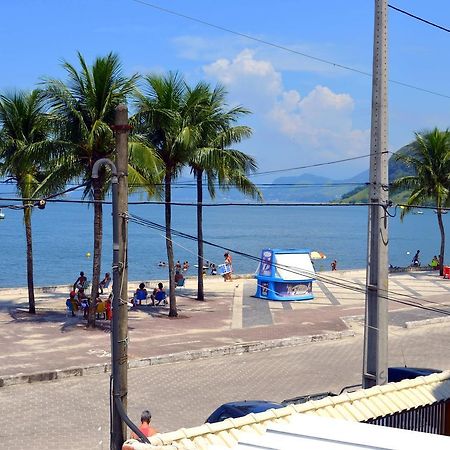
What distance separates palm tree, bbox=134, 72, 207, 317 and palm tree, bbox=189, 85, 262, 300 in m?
0.57

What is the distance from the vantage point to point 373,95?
13219 millimetres

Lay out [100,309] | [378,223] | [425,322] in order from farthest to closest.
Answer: [425,322] → [100,309] → [378,223]

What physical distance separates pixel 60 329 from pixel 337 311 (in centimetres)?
1058

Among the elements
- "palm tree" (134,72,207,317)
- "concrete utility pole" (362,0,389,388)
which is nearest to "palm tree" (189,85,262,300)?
"palm tree" (134,72,207,317)

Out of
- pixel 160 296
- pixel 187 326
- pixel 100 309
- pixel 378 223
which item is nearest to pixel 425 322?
pixel 187 326

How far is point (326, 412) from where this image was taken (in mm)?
9555

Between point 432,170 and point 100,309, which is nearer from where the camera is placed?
point 100,309

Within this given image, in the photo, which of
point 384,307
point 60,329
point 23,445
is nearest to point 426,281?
point 60,329

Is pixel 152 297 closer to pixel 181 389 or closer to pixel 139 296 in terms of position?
pixel 139 296

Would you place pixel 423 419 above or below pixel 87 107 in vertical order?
below

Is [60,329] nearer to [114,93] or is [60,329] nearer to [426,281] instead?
[114,93]

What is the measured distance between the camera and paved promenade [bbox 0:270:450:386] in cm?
1919

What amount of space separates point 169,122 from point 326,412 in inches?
643

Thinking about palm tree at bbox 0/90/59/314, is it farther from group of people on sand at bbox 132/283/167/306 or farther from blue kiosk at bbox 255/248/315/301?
blue kiosk at bbox 255/248/315/301
